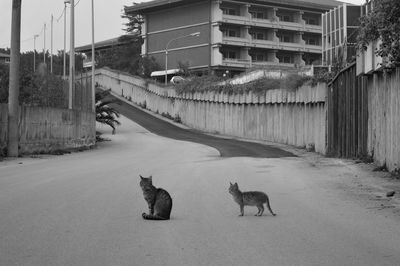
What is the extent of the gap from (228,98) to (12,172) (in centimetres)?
3006

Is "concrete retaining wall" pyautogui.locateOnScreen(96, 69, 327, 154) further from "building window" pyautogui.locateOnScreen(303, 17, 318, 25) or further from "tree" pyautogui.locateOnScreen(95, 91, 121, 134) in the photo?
"building window" pyautogui.locateOnScreen(303, 17, 318, 25)

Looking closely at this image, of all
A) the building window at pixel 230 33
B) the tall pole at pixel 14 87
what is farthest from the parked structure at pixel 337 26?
the tall pole at pixel 14 87

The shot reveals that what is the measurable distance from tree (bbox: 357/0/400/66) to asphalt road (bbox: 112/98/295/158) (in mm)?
12631

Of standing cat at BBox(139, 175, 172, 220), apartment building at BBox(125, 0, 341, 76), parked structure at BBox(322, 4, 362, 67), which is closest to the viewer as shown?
standing cat at BBox(139, 175, 172, 220)

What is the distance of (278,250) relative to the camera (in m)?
7.75

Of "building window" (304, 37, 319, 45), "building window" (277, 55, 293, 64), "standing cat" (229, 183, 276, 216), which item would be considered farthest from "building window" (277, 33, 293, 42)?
"standing cat" (229, 183, 276, 216)

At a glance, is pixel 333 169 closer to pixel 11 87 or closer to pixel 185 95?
pixel 11 87

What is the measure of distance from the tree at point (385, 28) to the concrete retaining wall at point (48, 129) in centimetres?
1644

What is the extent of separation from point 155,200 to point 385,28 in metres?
7.43

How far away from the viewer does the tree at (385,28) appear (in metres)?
13.7

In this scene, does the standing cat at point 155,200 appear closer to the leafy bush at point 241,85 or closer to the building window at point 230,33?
the leafy bush at point 241,85

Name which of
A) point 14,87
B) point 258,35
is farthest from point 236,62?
point 14,87

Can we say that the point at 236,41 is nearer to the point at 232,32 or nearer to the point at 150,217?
the point at 232,32

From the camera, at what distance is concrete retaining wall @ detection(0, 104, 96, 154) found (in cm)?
2677
